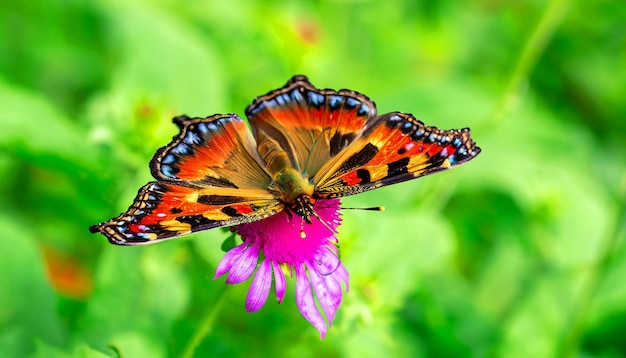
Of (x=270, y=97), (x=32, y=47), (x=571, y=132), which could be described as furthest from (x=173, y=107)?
(x=571, y=132)

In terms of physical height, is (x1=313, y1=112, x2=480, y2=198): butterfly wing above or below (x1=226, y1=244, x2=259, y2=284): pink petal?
above

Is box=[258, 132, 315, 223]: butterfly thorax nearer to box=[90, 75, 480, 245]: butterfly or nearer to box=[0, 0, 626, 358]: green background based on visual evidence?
box=[90, 75, 480, 245]: butterfly

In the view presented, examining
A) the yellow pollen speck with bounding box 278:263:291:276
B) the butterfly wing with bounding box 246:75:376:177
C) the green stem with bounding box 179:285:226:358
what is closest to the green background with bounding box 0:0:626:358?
the green stem with bounding box 179:285:226:358

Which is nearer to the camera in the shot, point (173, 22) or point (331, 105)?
point (331, 105)

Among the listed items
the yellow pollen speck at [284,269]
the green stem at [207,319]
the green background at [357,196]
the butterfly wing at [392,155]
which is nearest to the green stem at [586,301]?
the green background at [357,196]

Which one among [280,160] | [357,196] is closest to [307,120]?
[280,160]

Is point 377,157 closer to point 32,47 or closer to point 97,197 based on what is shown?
point 97,197
